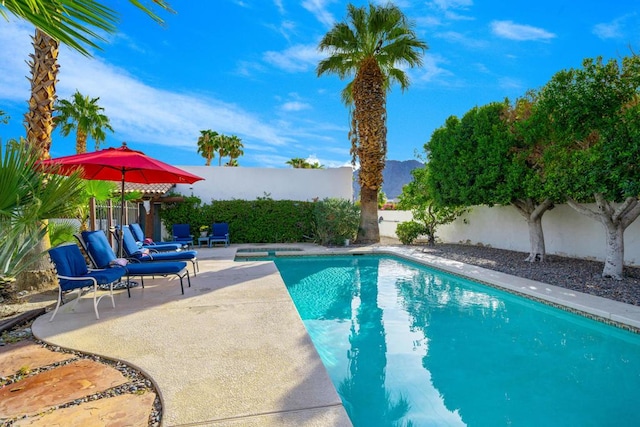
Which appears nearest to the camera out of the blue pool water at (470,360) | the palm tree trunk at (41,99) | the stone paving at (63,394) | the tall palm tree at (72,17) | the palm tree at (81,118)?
the tall palm tree at (72,17)

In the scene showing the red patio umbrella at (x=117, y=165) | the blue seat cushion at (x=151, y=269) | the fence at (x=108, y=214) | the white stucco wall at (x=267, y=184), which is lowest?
the blue seat cushion at (x=151, y=269)

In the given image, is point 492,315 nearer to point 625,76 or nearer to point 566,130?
point 566,130

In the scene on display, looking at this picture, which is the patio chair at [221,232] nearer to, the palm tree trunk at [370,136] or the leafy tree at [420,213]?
the palm tree trunk at [370,136]

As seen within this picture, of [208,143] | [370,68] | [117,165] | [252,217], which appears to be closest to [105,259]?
[117,165]

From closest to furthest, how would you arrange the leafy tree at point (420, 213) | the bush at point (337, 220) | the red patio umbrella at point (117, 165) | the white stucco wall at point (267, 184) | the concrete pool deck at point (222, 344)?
the concrete pool deck at point (222, 344) < the red patio umbrella at point (117, 165) < the bush at point (337, 220) < the leafy tree at point (420, 213) < the white stucco wall at point (267, 184)

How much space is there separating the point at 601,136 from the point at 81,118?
2868 cm

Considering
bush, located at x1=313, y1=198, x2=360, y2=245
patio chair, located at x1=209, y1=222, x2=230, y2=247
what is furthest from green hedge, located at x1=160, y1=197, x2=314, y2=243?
bush, located at x1=313, y1=198, x2=360, y2=245

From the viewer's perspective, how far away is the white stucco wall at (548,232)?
10.8 meters

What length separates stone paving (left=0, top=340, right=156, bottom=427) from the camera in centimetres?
269

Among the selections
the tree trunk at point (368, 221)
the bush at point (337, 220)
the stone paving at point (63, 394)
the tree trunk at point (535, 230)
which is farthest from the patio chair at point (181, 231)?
the tree trunk at point (535, 230)

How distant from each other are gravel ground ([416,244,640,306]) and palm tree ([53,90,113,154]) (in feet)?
79.2

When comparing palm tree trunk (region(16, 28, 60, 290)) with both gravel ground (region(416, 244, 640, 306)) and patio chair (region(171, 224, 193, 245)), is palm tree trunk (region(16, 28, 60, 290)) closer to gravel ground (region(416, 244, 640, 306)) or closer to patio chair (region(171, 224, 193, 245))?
patio chair (region(171, 224, 193, 245))

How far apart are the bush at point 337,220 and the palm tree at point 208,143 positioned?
23.4m

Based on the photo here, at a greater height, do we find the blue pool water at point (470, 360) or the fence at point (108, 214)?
the fence at point (108, 214)
